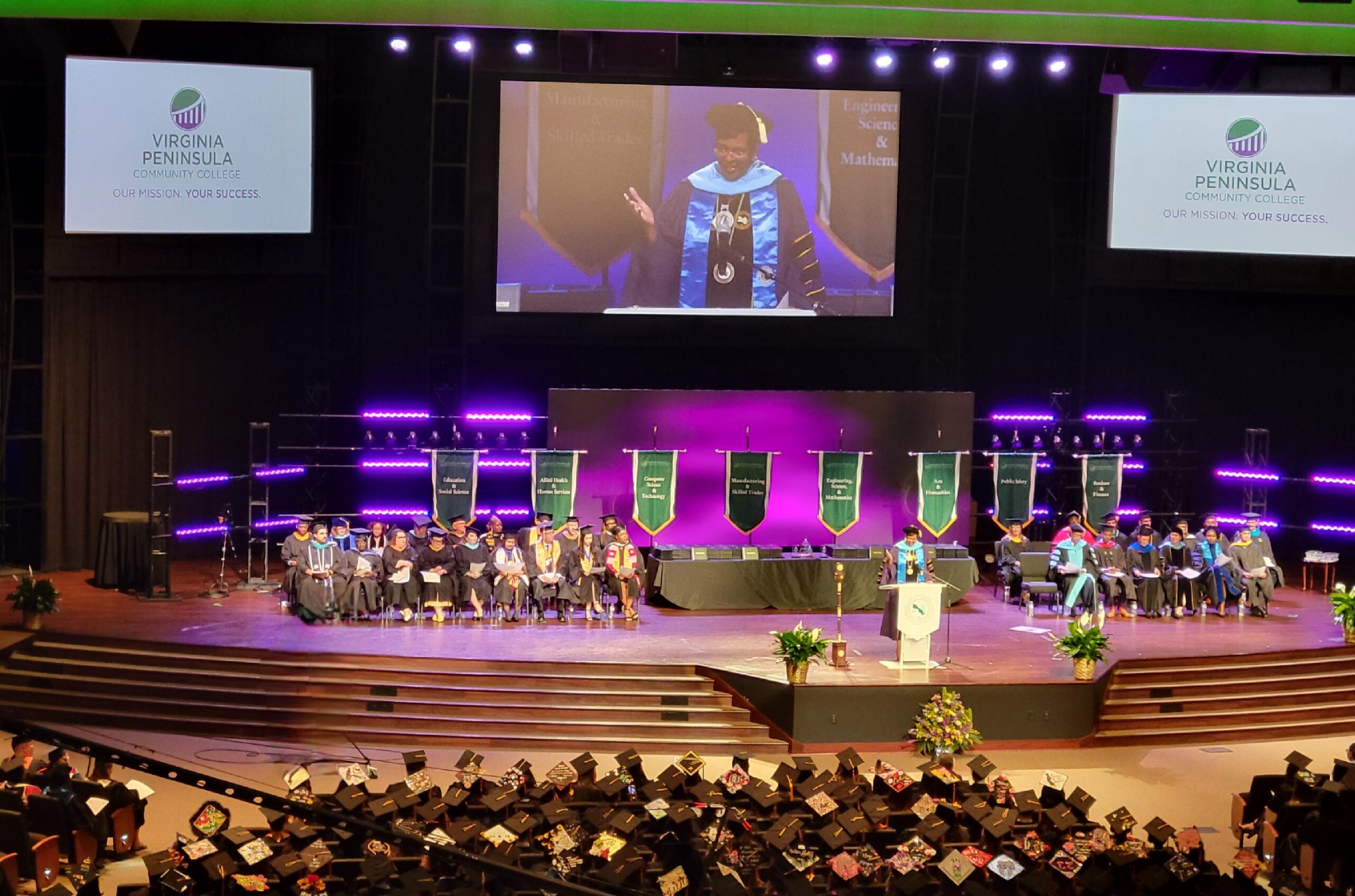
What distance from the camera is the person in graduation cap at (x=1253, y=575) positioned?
720 inches

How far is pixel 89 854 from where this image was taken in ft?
33.6

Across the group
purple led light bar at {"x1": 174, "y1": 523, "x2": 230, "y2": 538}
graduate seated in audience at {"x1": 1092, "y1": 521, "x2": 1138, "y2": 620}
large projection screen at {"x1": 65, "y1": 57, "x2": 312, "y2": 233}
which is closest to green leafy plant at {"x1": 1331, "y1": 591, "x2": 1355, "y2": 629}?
graduate seated in audience at {"x1": 1092, "y1": 521, "x2": 1138, "y2": 620}

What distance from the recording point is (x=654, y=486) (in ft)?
63.9

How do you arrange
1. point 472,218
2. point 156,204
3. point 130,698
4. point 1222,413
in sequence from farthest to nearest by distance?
point 1222,413, point 472,218, point 156,204, point 130,698

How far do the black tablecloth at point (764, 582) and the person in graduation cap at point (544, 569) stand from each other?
141 centimetres

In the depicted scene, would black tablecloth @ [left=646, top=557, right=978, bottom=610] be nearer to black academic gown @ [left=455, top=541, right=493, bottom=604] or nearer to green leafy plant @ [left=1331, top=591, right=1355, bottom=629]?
black academic gown @ [left=455, top=541, right=493, bottom=604]

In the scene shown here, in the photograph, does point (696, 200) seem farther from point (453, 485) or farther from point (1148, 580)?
point (1148, 580)

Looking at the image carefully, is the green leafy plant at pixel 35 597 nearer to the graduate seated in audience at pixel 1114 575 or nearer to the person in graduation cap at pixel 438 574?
the person in graduation cap at pixel 438 574

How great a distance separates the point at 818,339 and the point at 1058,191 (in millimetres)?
4153

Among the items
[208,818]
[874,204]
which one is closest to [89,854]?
[208,818]

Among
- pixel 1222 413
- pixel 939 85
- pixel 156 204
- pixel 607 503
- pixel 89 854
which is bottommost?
pixel 89 854

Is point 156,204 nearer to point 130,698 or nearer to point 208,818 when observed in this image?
point 130,698

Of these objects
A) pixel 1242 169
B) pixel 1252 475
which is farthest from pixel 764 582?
pixel 1242 169

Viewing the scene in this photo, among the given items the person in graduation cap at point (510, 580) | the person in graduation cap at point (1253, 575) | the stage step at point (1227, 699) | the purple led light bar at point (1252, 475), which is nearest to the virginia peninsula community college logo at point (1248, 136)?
the purple led light bar at point (1252, 475)
